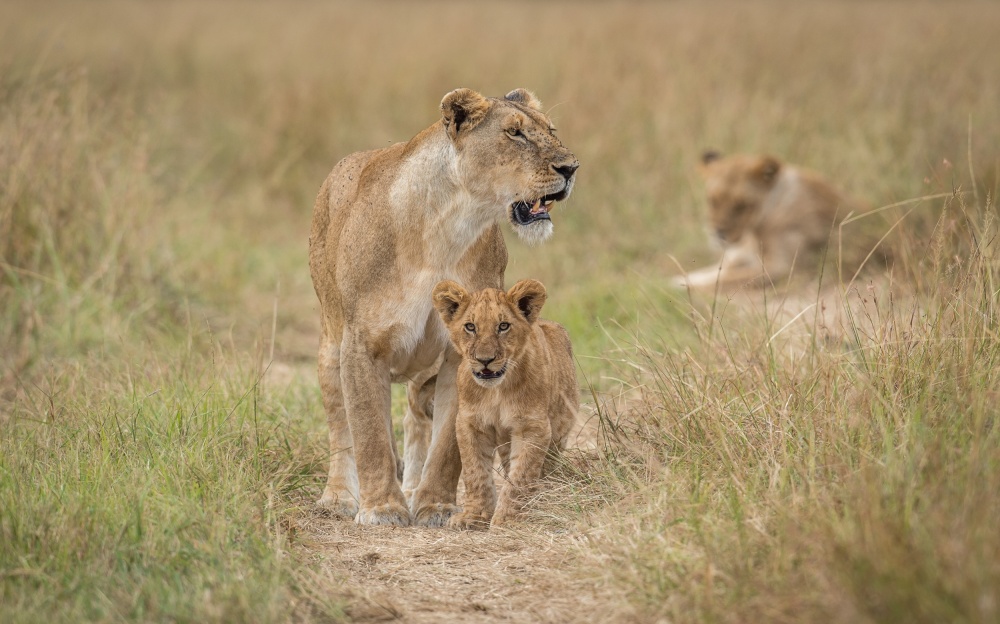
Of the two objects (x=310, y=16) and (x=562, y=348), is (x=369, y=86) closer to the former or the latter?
(x=310, y=16)

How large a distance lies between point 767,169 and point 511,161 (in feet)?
16.1

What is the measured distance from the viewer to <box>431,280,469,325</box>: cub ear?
435 centimetres

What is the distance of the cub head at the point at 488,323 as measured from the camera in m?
4.29

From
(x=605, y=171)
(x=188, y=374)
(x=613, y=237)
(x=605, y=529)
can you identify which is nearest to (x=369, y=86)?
(x=605, y=171)

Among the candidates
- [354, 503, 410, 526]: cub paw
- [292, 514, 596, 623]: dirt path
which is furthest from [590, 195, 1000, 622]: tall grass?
[354, 503, 410, 526]: cub paw

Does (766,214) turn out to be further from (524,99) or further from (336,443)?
(336,443)

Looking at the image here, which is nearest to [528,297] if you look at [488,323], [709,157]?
[488,323]

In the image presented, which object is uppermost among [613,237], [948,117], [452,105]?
[452,105]

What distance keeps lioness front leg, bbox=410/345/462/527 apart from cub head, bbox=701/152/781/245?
4.84m

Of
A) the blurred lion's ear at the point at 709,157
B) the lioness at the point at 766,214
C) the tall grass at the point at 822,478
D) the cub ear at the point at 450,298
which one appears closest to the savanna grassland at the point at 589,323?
the tall grass at the point at 822,478

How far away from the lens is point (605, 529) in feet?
12.5

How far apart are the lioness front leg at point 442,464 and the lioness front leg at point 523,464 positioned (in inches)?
10.3

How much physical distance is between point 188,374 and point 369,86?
7.47 metres

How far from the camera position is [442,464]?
4676mm
